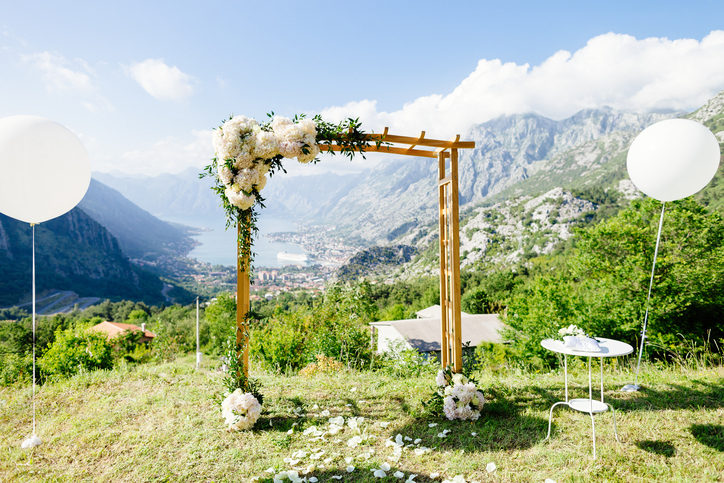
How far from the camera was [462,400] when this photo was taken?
12.6 ft

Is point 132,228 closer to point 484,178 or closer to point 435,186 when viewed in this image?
point 435,186

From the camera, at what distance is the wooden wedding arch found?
3.83 metres

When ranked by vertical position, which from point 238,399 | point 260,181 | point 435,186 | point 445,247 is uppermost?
point 435,186

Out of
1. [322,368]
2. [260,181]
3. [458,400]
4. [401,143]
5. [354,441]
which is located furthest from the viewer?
[322,368]

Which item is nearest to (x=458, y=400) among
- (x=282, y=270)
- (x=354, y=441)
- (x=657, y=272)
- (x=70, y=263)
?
(x=354, y=441)

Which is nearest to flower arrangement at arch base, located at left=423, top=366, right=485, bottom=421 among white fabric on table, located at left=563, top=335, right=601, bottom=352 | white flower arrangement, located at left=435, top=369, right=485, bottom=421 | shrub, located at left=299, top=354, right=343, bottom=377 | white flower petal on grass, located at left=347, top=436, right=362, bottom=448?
white flower arrangement, located at left=435, top=369, right=485, bottom=421

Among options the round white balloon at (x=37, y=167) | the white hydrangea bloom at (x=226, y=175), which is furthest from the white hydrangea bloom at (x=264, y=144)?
the round white balloon at (x=37, y=167)

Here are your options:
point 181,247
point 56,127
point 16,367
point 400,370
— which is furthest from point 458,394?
point 181,247

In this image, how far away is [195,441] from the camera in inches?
133

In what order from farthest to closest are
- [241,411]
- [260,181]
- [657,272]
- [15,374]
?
[657,272] → [15,374] → [260,181] → [241,411]

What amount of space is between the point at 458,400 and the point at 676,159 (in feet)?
11.1

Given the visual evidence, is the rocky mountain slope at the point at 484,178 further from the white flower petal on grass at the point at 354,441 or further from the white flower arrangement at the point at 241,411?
the white flower petal on grass at the point at 354,441

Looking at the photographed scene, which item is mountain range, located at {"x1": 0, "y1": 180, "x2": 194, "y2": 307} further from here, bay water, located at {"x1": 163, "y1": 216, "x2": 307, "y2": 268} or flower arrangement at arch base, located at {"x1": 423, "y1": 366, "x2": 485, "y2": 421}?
flower arrangement at arch base, located at {"x1": 423, "y1": 366, "x2": 485, "y2": 421}

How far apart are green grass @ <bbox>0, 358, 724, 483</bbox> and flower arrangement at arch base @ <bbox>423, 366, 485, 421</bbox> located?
0.13m
